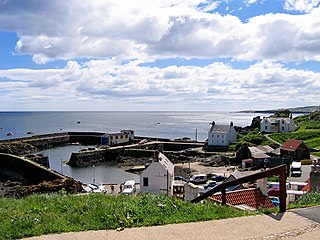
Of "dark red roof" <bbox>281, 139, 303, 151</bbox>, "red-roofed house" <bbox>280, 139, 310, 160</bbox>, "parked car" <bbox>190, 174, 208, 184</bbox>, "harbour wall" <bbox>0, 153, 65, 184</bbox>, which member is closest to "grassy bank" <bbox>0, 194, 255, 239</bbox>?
"parked car" <bbox>190, 174, 208, 184</bbox>

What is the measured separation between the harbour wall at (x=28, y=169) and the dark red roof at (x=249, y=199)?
3138 cm

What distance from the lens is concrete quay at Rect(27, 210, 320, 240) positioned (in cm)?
654

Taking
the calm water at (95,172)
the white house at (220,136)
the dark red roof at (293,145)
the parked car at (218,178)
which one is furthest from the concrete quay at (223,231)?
the white house at (220,136)

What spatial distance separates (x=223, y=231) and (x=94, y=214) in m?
2.76

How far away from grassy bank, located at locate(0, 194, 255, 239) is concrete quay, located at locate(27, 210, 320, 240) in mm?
283

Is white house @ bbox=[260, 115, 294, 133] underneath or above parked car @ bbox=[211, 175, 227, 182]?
above

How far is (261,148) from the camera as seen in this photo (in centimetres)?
5588

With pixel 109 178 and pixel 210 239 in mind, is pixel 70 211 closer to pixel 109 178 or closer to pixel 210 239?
pixel 210 239

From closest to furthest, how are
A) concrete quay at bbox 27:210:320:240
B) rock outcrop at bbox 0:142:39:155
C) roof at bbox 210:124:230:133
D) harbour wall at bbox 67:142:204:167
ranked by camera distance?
concrete quay at bbox 27:210:320:240 → harbour wall at bbox 67:142:204:167 → rock outcrop at bbox 0:142:39:155 → roof at bbox 210:124:230:133

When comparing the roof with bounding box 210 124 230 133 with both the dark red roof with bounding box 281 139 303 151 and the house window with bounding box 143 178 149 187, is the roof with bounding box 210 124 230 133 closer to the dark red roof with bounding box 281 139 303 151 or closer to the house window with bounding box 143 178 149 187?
the dark red roof with bounding box 281 139 303 151

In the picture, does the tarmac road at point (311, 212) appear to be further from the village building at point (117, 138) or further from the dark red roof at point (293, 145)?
the village building at point (117, 138)

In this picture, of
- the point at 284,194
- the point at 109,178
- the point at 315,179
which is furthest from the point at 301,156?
the point at 284,194

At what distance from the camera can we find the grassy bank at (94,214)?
280 inches

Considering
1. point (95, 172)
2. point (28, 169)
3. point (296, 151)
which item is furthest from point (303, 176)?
point (28, 169)
